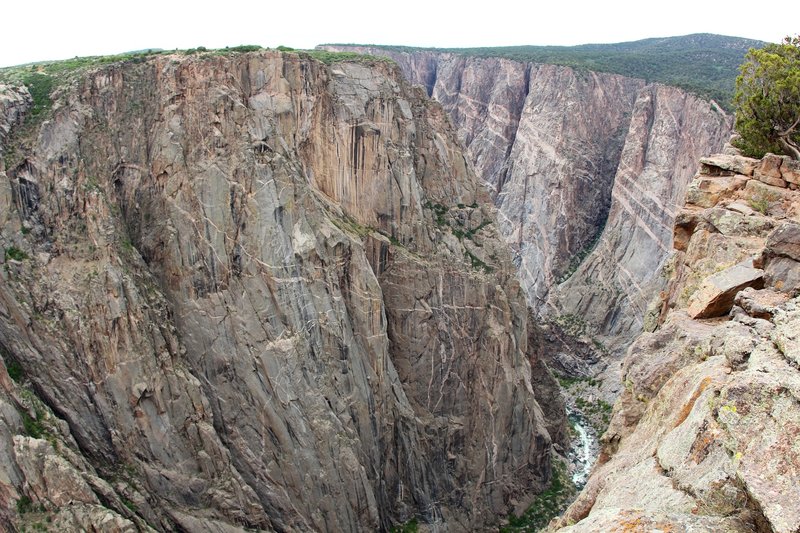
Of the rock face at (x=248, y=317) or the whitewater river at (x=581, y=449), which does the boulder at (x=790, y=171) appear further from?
the whitewater river at (x=581, y=449)

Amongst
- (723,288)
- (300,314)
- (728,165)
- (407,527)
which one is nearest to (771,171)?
(728,165)

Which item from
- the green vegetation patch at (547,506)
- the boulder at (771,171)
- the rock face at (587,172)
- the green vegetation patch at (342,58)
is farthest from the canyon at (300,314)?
the rock face at (587,172)

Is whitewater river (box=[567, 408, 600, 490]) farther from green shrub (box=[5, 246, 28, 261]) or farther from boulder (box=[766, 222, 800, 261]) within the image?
green shrub (box=[5, 246, 28, 261])

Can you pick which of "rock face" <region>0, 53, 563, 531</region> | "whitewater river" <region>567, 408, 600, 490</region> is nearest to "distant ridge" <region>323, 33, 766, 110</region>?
"whitewater river" <region>567, 408, 600, 490</region>

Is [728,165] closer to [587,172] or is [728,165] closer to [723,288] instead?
[723,288]

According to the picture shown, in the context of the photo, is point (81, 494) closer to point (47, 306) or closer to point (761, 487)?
point (47, 306)

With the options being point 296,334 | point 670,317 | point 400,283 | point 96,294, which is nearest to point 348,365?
point 296,334
